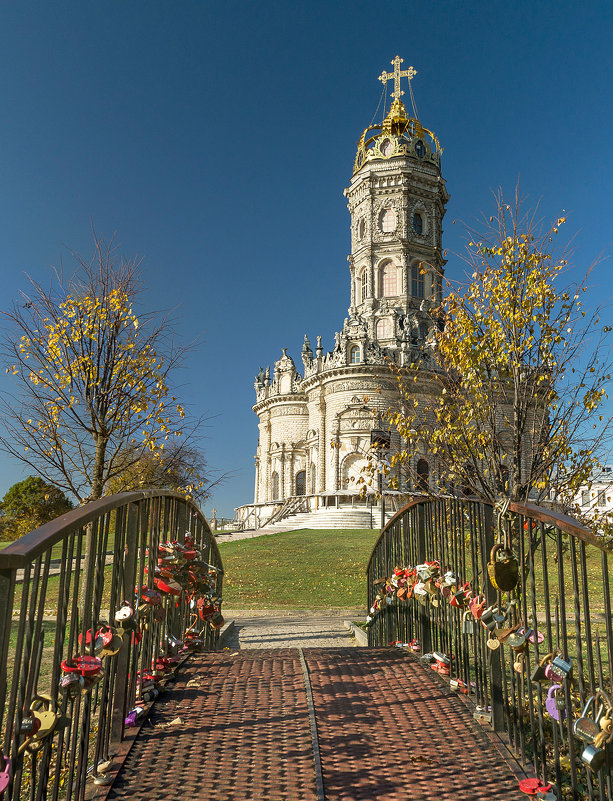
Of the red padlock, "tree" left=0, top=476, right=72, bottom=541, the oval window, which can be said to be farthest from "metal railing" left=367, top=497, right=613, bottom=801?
the oval window

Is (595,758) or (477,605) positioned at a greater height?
(477,605)

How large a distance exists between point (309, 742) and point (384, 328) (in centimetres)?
4461

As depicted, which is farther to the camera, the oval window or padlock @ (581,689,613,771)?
the oval window

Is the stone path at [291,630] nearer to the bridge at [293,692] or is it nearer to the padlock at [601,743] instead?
the bridge at [293,692]

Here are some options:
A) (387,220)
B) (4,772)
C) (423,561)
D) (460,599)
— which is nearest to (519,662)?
(460,599)

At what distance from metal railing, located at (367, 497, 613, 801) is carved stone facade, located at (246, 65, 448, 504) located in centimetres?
3595

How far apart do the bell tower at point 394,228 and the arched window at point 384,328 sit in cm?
8

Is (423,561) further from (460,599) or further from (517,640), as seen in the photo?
(517,640)

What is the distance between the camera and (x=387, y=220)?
49.2 metres

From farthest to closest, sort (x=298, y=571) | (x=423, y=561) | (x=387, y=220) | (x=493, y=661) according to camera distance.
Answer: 1. (x=387, y=220)
2. (x=298, y=571)
3. (x=423, y=561)
4. (x=493, y=661)

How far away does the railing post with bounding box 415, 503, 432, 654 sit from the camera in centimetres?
574

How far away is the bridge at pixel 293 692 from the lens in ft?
9.52

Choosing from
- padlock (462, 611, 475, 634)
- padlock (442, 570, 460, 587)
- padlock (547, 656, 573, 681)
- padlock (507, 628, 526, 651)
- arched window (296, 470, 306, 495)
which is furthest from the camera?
arched window (296, 470, 306, 495)

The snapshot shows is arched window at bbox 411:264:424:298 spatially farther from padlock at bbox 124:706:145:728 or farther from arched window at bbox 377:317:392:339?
padlock at bbox 124:706:145:728
